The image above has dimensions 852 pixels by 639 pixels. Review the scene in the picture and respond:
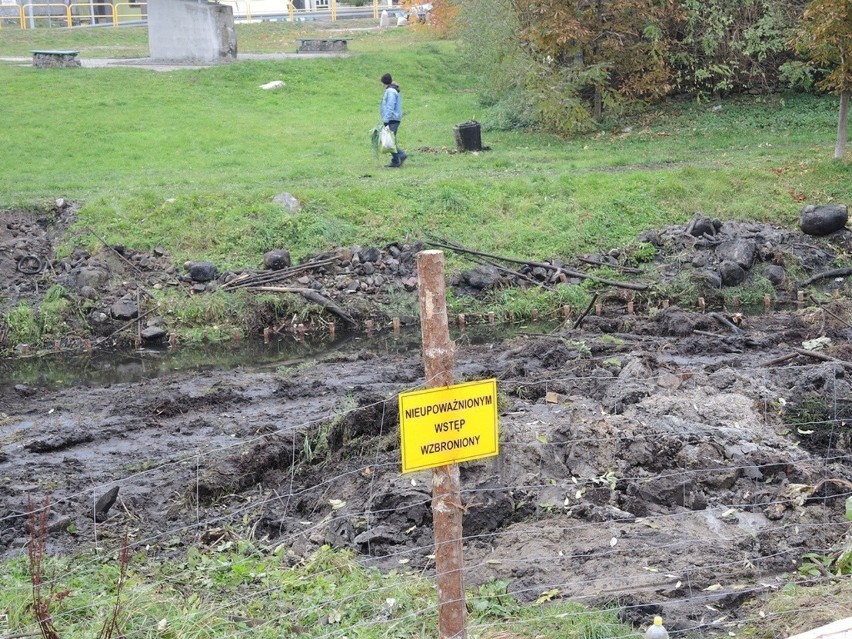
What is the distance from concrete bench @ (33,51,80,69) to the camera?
2942 cm

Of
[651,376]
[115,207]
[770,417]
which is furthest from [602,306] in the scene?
[115,207]

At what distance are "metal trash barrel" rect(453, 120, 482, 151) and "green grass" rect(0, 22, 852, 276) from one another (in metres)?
0.50

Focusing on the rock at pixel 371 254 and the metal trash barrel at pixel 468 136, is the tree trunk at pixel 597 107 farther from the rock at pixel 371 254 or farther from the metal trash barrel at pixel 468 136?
the rock at pixel 371 254

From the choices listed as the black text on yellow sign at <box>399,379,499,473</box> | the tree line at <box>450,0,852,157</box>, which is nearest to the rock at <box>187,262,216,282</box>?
the tree line at <box>450,0,852,157</box>

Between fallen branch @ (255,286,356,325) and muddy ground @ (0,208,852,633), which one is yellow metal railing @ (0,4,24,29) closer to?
fallen branch @ (255,286,356,325)

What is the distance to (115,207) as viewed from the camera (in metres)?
17.5

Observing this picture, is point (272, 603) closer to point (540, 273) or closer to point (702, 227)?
point (540, 273)

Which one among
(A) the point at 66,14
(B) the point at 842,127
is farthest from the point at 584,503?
(A) the point at 66,14

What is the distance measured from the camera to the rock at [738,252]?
16500mm

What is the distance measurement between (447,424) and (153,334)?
36.1 ft

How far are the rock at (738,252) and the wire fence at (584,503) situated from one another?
6287mm

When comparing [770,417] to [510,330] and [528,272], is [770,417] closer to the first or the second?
[510,330]

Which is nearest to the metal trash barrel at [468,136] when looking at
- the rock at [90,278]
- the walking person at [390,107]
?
the walking person at [390,107]

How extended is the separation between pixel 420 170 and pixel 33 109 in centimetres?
1022
